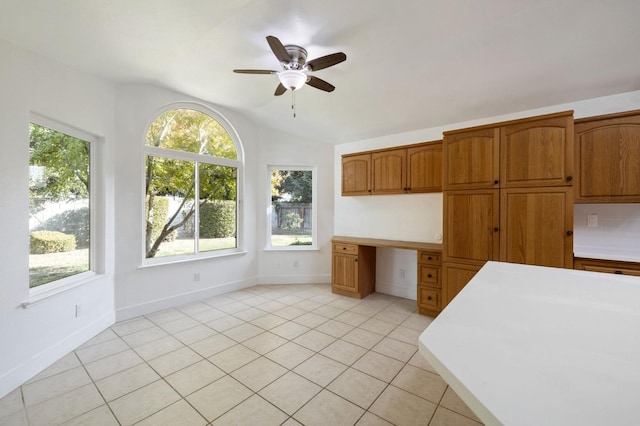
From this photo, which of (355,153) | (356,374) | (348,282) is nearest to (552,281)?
(356,374)

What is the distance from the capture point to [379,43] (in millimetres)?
2307

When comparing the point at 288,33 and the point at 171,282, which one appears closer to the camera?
the point at 288,33

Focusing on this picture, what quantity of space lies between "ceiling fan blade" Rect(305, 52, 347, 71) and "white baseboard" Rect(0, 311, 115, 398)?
323cm

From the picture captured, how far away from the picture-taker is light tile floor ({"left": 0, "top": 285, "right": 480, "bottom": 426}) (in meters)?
1.78

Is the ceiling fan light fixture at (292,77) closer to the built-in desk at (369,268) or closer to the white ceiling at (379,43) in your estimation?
the white ceiling at (379,43)

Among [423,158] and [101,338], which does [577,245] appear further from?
[101,338]

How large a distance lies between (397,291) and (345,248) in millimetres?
1023

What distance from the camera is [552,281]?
131 centimetres

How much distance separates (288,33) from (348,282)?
10.4 ft

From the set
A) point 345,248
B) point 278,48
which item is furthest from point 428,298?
point 278,48

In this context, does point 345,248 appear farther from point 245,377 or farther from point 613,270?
point 613,270

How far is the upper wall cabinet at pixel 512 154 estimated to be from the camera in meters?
2.53

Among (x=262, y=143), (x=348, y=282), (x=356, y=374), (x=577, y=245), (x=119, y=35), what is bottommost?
(x=356, y=374)

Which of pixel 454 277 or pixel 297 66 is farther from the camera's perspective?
pixel 454 277
